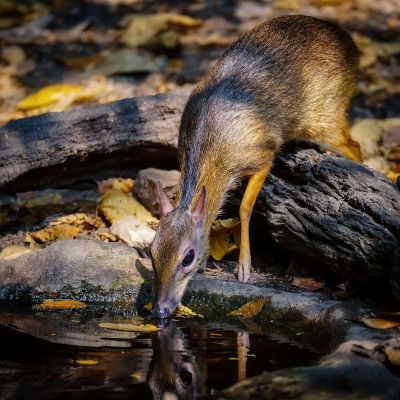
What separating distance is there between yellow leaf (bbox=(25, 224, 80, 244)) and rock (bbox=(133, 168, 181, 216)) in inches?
24.0

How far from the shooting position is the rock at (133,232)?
6.18m

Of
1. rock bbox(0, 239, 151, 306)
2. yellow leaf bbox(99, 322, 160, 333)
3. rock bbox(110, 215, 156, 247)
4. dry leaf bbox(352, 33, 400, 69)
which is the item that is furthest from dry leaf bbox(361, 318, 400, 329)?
dry leaf bbox(352, 33, 400, 69)

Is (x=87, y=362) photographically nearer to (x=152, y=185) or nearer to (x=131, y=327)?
(x=131, y=327)

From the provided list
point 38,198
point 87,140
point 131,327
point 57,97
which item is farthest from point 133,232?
point 57,97

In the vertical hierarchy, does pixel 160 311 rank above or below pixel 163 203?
below

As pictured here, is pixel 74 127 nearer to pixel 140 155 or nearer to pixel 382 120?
pixel 140 155

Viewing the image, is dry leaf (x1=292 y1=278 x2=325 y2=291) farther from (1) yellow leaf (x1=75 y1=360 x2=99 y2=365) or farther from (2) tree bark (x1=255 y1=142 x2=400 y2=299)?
(1) yellow leaf (x1=75 y1=360 x2=99 y2=365)

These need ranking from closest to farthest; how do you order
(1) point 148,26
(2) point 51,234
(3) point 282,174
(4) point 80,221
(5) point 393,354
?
(5) point 393,354 < (3) point 282,174 < (2) point 51,234 < (4) point 80,221 < (1) point 148,26

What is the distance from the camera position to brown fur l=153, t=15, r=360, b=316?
18.4ft

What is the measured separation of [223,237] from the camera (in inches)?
237

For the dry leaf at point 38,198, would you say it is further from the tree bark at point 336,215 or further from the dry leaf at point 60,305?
the tree bark at point 336,215

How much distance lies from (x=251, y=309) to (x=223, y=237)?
1.03 metres

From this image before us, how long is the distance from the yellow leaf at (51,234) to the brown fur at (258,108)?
117 centimetres

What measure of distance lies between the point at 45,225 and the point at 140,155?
3.38 feet
